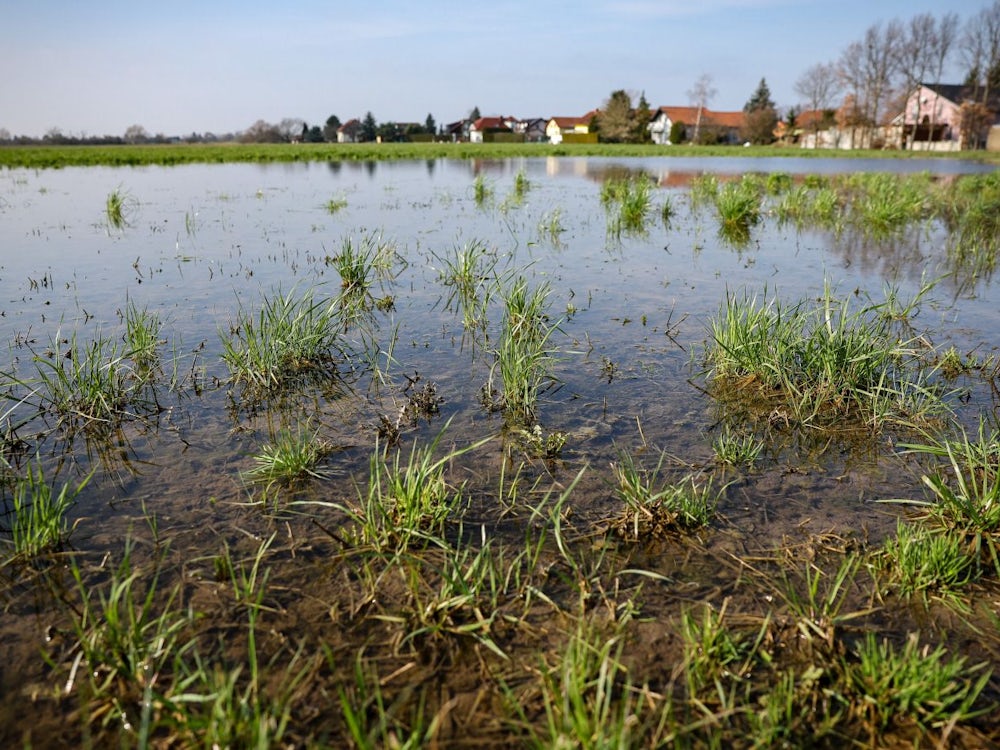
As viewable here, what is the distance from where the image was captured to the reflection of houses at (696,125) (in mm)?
88125

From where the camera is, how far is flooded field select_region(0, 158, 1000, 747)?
213 centimetres

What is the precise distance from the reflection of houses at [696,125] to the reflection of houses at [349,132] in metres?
52.3

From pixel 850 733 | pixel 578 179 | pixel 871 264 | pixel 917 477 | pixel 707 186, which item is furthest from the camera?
pixel 578 179

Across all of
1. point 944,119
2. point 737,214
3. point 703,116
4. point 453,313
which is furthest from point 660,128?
point 453,313

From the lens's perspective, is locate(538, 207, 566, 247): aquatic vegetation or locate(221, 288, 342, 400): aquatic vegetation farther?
locate(538, 207, 566, 247): aquatic vegetation

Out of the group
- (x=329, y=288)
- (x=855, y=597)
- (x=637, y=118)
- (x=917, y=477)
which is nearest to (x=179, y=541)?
(x=855, y=597)

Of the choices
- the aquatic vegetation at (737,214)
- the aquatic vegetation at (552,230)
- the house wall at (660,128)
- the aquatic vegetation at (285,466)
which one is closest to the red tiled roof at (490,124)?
the house wall at (660,128)

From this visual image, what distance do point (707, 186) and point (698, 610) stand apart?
17.4 metres

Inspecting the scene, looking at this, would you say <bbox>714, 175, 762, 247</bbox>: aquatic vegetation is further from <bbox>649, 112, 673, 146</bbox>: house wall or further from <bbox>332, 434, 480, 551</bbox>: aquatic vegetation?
<bbox>649, 112, 673, 146</bbox>: house wall

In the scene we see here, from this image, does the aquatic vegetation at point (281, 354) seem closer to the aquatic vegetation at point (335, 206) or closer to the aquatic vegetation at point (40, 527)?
the aquatic vegetation at point (40, 527)

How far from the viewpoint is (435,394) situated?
4969 mm

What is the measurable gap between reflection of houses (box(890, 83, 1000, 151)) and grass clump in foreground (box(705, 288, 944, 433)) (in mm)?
68115

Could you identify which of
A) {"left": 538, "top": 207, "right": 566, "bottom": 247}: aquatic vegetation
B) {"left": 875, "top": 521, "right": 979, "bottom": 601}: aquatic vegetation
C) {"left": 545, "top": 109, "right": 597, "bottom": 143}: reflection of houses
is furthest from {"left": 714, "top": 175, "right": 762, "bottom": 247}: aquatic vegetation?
{"left": 545, "top": 109, "right": 597, "bottom": 143}: reflection of houses

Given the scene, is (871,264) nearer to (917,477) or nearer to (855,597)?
(917,477)
